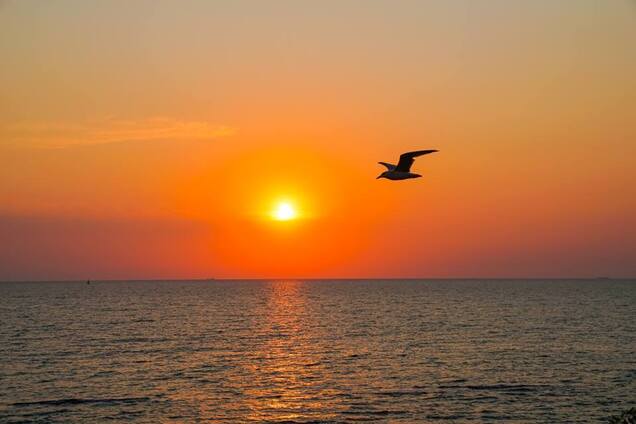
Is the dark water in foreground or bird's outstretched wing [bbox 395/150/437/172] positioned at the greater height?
bird's outstretched wing [bbox 395/150/437/172]

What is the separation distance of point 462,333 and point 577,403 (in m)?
44.2

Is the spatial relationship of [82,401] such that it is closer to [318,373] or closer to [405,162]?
[318,373]

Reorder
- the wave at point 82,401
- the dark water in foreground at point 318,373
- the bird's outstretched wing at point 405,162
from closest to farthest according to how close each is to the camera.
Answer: the bird's outstretched wing at point 405,162 < the dark water in foreground at point 318,373 < the wave at point 82,401

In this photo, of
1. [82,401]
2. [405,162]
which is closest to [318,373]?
[82,401]

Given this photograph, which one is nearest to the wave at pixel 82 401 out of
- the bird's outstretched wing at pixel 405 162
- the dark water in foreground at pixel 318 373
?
the dark water in foreground at pixel 318 373

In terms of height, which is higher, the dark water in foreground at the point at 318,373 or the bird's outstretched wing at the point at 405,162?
the bird's outstretched wing at the point at 405,162

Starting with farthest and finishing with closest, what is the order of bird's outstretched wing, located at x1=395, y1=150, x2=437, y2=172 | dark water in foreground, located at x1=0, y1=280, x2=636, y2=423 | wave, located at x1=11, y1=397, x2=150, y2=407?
wave, located at x1=11, y1=397, x2=150, y2=407
dark water in foreground, located at x1=0, y1=280, x2=636, y2=423
bird's outstretched wing, located at x1=395, y1=150, x2=437, y2=172

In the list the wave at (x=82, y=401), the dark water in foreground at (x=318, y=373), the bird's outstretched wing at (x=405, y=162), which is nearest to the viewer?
the bird's outstretched wing at (x=405, y=162)

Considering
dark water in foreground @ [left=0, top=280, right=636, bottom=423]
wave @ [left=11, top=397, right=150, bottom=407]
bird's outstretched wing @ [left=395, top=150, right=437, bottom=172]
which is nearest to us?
bird's outstretched wing @ [left=395, top=150, right=437, bottom=172]

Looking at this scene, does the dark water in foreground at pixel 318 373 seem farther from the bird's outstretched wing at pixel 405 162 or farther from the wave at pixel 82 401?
the bird's outstretched wing at pixel 405 162

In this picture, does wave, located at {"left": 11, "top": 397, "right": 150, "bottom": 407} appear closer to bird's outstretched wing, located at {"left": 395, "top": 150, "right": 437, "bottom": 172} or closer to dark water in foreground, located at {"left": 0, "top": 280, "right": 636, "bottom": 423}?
dark water in foreground, located at {"left": 0, "top": 280, "right": 636, "bottom": 423}

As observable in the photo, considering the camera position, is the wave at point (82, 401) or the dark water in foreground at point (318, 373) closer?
the dark water in foreground at point (318, 373)

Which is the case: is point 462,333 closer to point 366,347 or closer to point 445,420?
point 366,347

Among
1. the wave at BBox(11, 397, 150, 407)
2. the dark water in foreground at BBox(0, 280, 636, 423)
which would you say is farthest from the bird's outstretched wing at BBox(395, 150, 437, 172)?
the wave at BBox(11, 397, 150, 407)
